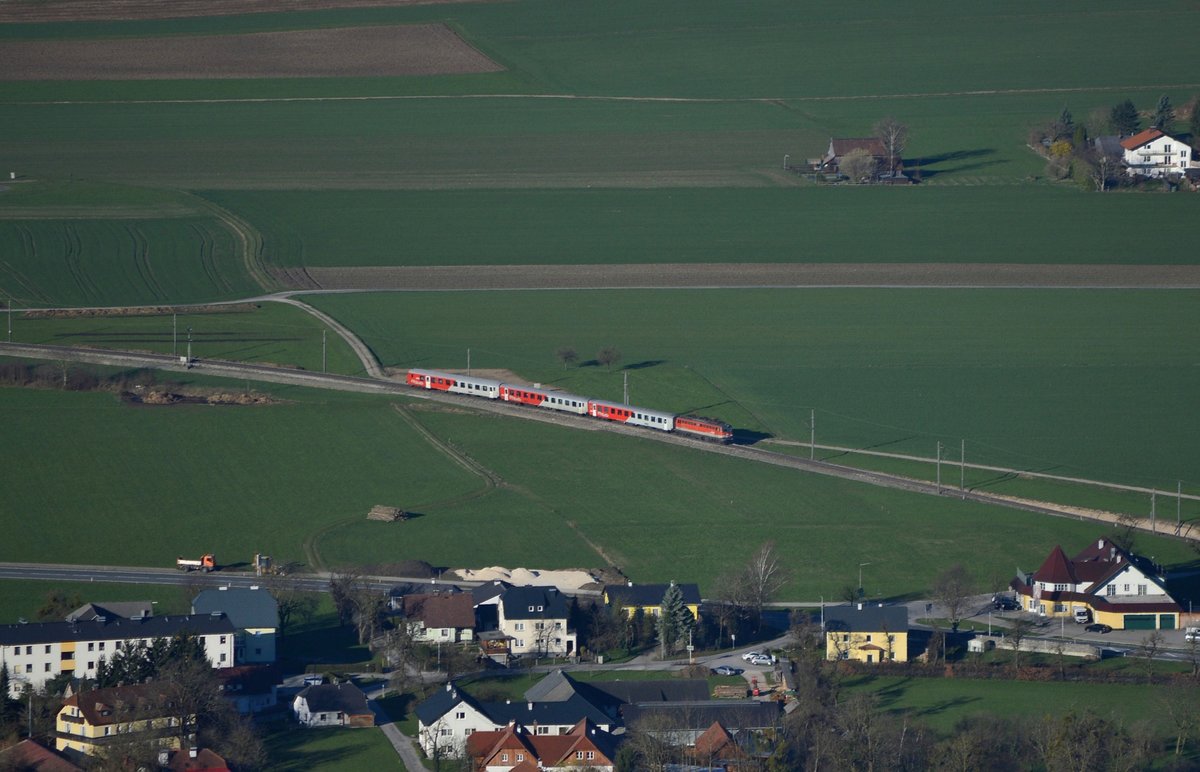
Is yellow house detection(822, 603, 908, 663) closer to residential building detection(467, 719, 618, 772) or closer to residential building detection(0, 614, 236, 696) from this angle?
residential building detection(467, 719, 618, 772)

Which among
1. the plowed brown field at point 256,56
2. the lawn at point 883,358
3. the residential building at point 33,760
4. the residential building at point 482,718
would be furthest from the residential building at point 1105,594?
the plowed brown field at point 256,56

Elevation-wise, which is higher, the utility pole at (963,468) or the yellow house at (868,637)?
the utility pole at (963,468)

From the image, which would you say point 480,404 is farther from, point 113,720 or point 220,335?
point 113,720

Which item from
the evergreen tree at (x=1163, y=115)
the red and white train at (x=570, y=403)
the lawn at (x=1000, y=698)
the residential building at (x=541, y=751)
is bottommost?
the residential building at (x=541, y=751)

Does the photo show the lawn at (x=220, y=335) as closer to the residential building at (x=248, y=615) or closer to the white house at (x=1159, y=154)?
the residential building at (x=248, y=615)

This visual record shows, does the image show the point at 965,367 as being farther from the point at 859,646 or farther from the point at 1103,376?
the point at 859,646
